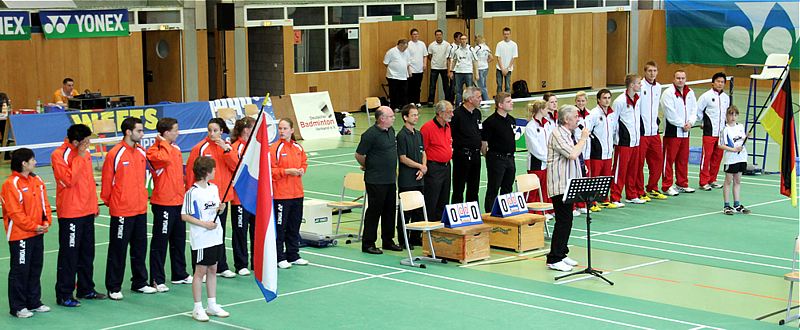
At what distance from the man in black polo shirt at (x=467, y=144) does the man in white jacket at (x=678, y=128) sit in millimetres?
4742

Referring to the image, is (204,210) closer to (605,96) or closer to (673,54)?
(605,96)

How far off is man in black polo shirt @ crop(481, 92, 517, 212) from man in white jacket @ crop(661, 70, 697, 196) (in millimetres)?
4185

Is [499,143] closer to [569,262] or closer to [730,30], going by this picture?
[569,262]

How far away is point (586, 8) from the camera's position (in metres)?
38.7

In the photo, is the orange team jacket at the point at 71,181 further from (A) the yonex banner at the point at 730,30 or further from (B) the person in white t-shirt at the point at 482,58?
(A) the yonex banner at the point at 730,30

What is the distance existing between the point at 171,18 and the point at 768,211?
645 inches

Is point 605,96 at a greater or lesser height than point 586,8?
lesser

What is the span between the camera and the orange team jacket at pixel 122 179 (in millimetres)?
12742

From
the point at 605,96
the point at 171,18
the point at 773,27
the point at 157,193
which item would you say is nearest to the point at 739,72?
the point at 773,27

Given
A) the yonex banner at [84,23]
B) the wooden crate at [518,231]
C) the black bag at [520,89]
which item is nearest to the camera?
the wooden crate at [518,231]

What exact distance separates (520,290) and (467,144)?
11.4ft

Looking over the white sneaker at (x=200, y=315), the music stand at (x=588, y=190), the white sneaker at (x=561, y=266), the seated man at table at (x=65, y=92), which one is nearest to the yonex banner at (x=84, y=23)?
the seated man at table at (x=65, y=92)

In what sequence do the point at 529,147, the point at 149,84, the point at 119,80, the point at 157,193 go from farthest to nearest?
the point at 149,84 → the point at 119,80 → the point at 529,147 → the point at 157,193

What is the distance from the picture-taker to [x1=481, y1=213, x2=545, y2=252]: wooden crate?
1542cm
